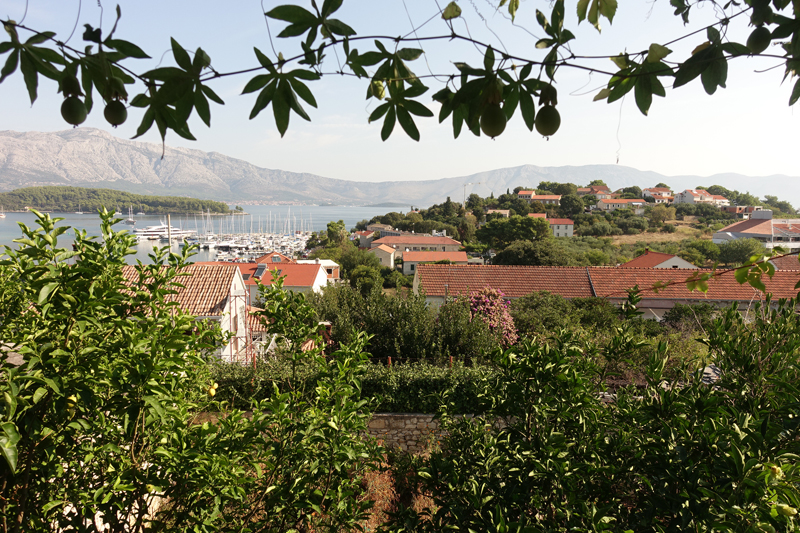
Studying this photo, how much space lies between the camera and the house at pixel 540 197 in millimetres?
75312

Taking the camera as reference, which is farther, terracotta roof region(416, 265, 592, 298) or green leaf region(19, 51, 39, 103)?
terracotta roof region(416, 265, 592, 298)

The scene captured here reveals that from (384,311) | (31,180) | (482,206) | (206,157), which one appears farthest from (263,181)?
(384,311)

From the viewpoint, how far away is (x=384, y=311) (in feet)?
32.5

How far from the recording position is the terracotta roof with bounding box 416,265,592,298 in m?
15.3

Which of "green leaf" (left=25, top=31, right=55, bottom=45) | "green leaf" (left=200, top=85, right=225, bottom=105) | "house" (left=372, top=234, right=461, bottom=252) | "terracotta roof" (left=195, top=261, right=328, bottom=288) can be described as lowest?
"terracotta roof" (left=195, top=261, right=328, bottom=288)

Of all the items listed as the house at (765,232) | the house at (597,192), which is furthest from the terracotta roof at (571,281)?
the house at (597,192)

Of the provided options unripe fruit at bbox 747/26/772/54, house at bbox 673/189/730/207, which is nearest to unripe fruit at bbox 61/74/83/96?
unripe fruit at bbox 747/26/772/54

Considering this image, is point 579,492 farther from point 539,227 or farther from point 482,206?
point 482,206

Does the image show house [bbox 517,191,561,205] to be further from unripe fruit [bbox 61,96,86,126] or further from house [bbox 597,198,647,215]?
unripe fruit [bbox 61,96,86,126]

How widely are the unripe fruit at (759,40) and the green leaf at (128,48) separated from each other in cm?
149

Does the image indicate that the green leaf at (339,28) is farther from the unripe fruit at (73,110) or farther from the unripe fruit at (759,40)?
the unripe fruit at (759,40)

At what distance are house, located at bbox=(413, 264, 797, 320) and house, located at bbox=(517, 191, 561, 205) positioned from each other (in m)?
59.7

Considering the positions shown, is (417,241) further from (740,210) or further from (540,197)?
(740,210)

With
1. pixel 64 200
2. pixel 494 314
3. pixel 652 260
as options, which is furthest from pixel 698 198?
pixel 64 200
